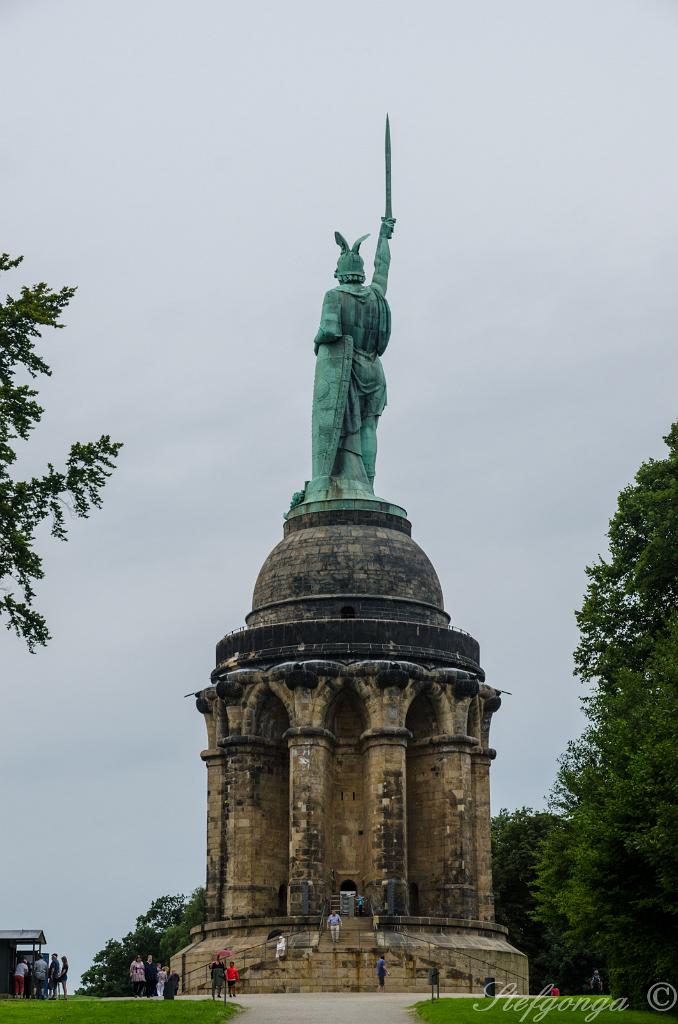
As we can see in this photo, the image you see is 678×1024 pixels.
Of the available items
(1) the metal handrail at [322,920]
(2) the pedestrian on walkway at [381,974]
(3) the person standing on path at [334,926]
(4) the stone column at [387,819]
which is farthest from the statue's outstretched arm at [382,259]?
(2) the pedestrian on walkway at [381,974]

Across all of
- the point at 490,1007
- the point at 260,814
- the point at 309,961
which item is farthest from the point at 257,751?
the point at 490,1007

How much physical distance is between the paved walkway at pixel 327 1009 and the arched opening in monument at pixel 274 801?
1226 centimetres

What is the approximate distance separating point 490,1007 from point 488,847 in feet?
69.9

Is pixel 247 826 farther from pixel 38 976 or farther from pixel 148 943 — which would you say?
pixel 148 943

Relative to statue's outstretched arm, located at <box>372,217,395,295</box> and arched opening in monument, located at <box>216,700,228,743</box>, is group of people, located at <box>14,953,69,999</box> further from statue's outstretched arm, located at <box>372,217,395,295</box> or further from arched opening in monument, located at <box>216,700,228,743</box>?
statue's outstretched arm, located at <box>372,217,395,295</box>

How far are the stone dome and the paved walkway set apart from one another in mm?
16669

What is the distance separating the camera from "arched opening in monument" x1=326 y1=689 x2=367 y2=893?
53.0 m

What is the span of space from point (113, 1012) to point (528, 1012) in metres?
8.15

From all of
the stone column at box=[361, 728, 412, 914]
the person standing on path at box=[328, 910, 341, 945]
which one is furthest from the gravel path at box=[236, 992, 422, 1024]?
the stone column at box=[361, 728, 412, 914]

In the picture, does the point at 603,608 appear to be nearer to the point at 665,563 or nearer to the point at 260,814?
the point at 665,563

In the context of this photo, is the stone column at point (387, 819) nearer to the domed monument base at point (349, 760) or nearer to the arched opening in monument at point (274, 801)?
the domed monument base at point (349, 760)

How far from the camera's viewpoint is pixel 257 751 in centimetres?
5419

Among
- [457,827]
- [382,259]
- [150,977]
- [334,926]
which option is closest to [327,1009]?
[150,977]

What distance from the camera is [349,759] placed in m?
54.4
